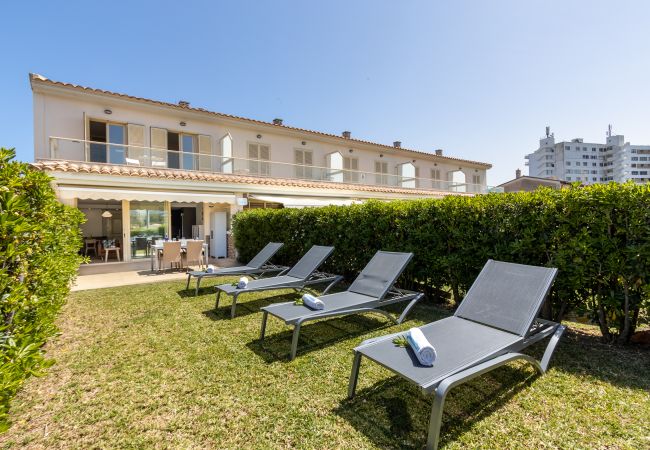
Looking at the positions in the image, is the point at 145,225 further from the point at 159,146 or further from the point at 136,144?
the point at 159,146

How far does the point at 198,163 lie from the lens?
66.3 feet

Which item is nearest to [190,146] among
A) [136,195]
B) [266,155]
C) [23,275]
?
[266,155]

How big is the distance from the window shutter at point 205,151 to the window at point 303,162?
258 inches

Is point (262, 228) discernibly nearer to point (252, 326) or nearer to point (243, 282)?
point (243, 282)

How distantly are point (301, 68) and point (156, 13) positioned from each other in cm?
913

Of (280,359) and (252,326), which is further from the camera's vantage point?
(252,326)

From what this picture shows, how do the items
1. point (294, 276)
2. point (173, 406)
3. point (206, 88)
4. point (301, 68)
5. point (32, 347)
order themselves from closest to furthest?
point (32, 347)
point (173, 406)
point (294, 276)
point (301, 68)
point (206, 88)

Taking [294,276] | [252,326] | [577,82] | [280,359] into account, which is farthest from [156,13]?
[577,82]

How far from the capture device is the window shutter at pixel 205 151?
67.3 feet

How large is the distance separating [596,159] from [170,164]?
15506 cm

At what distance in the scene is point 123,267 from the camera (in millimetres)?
16375

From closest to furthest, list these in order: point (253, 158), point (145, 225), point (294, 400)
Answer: point (294, 400) < point (145, 225) < point (253, 158)

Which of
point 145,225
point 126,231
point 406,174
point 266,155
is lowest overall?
point 126,231

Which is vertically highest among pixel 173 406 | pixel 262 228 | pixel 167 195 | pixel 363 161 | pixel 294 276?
pixel 363 161
